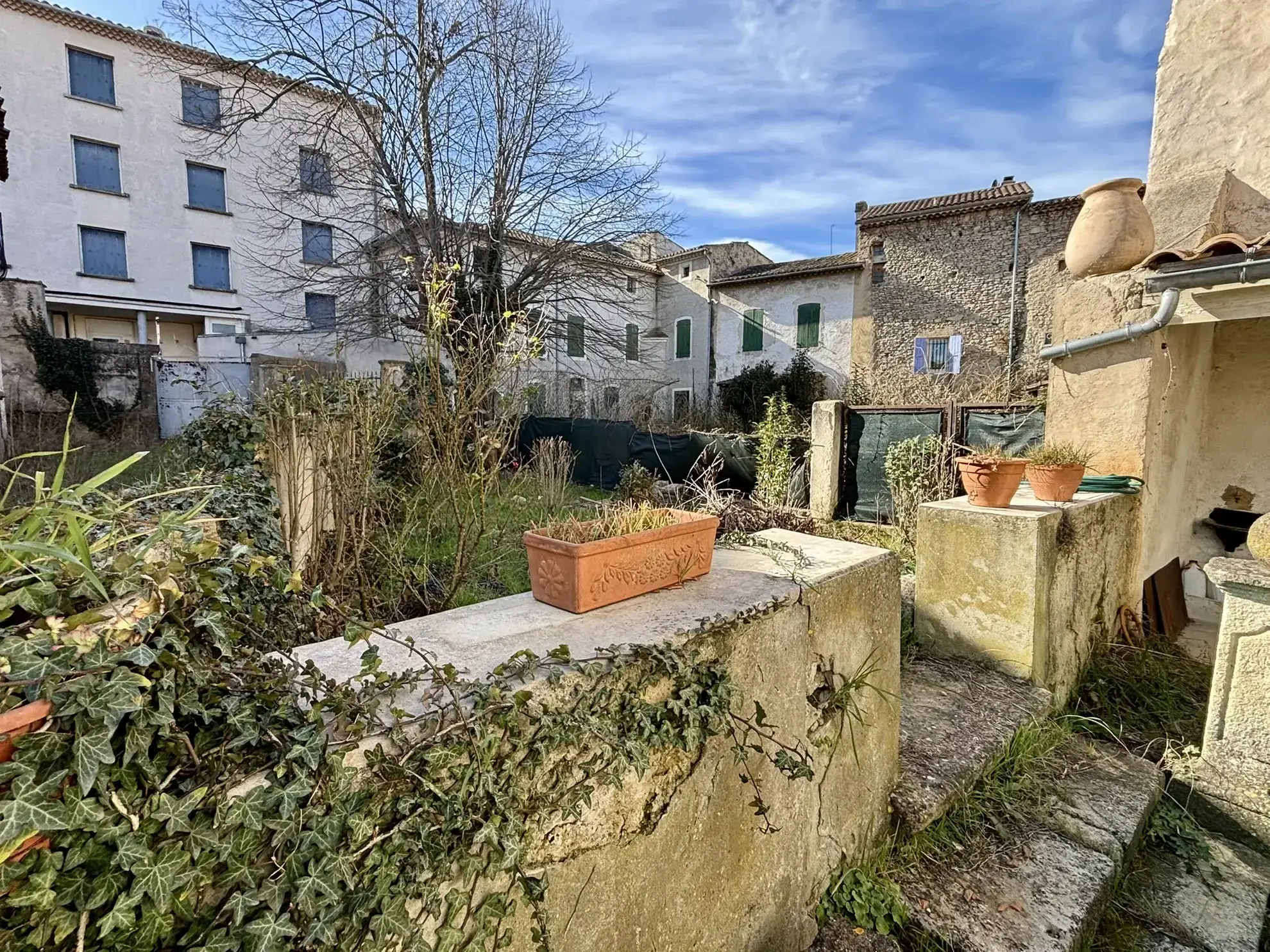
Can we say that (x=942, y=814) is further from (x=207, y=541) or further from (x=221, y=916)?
(x=207, y=541)

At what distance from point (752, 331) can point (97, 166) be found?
66.7 ft

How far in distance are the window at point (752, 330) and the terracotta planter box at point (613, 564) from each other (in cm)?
1881

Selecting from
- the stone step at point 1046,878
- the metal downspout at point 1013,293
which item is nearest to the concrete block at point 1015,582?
the stone step at point 1046,878

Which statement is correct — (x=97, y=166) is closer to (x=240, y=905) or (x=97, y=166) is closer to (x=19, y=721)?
(x=19, y=721)

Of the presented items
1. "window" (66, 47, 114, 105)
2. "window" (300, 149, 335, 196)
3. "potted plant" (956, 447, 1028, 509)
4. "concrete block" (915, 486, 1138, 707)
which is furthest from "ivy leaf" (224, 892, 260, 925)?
"window" (66, 47, 114, 105)

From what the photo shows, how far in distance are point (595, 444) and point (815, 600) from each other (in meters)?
9.09

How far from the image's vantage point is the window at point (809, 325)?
18344 millimetres

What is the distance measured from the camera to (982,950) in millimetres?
1746

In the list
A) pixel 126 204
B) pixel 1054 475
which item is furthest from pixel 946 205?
pixel 126 204

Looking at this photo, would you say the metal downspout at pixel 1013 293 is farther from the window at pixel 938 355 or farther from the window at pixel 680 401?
the window at pixel 680 401

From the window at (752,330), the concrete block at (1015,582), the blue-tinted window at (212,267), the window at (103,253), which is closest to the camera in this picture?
the concrete block at (1015,582)

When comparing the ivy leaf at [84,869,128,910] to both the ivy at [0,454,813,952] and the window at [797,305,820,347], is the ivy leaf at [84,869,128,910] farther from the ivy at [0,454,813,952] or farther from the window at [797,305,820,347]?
the window at [797,305,820,347]

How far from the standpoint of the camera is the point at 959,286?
643 inches

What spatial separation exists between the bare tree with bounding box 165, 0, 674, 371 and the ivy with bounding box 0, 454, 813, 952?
26.8 feet
